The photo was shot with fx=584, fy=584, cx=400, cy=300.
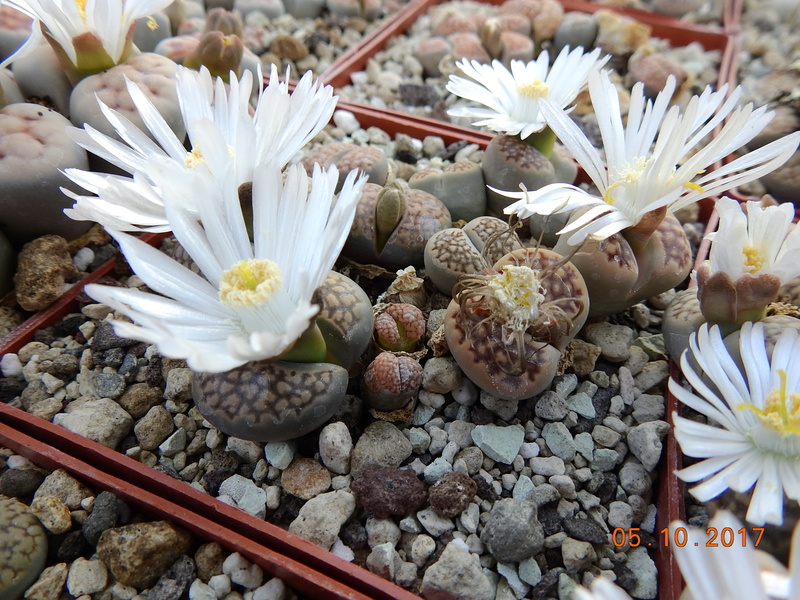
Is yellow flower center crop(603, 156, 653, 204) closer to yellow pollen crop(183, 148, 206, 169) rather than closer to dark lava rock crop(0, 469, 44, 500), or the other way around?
yellow pollen crop(183, 148, 206, 169)

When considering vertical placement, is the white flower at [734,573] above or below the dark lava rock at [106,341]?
above

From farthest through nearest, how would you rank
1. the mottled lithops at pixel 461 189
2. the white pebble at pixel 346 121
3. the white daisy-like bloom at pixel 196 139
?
the white pebble at pixel 346 121 → the mottled lithops at pixel 461 189 → the white daisy-like bloom at pixel 196 139

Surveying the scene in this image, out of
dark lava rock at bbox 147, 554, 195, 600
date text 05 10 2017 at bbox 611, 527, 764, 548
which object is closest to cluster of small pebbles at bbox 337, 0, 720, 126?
date text 05 10 2017 at bbox 611, 527, 764, 548

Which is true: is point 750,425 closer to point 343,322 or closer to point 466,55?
point 343,322

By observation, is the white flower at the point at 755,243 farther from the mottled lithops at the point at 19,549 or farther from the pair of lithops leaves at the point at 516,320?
the mottled lithops at the point at 19,549

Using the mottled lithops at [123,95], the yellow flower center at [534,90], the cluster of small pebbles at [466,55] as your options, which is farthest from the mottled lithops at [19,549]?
the cluster of small pebbles at [466,55]

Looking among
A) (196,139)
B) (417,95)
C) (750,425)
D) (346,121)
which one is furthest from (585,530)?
(417,95)
